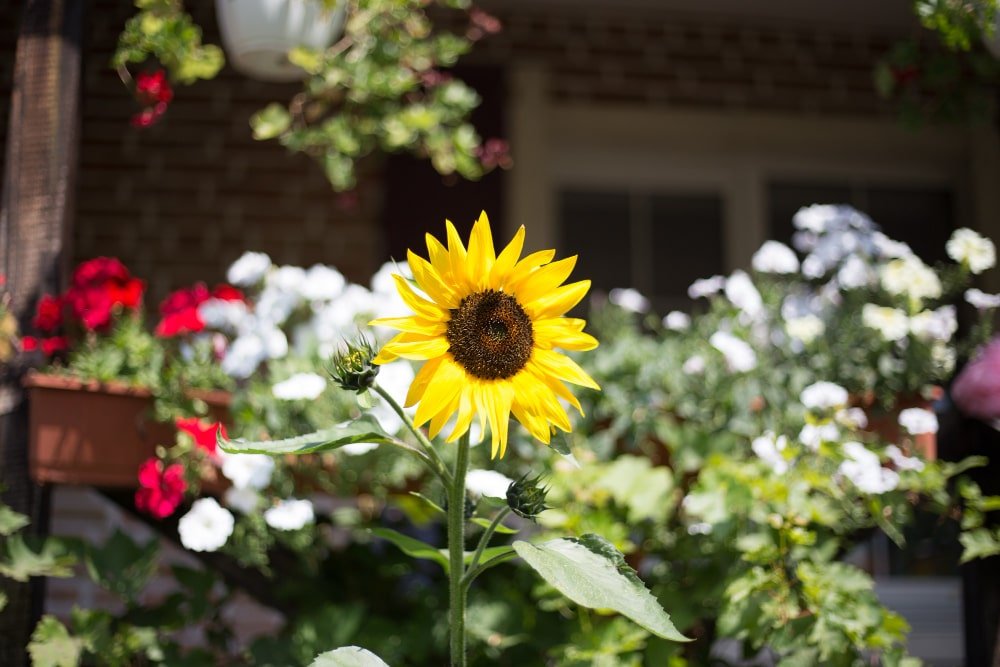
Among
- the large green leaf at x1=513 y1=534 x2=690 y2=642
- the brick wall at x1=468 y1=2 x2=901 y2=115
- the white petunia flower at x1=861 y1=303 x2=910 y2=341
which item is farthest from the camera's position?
the brick wall at x1=468 y1=2 x2=901 y2=115

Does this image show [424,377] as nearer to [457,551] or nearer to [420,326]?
[420,326]

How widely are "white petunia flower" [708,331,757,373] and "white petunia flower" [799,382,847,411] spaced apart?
14 centimetres

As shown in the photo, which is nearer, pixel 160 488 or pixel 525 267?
pixel 525 267

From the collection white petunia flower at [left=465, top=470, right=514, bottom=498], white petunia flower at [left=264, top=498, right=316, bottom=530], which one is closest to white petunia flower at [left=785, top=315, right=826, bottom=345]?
white petunia flower at [left=465, top=470, right=514, bottom=498]

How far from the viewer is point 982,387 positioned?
192 centimetres

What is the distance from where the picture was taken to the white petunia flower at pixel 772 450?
1879mm

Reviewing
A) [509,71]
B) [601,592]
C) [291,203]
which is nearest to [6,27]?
[291,203]

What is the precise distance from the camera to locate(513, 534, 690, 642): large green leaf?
1.02 m

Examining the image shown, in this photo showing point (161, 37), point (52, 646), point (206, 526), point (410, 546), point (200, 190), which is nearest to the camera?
point (410, 546)

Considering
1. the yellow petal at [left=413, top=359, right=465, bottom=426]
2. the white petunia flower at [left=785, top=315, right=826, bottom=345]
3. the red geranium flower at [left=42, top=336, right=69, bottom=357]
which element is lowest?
the yellow petal at [left=413, top=359, right=465, bottom=426]

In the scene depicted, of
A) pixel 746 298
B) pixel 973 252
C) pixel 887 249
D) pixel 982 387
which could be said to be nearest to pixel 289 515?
pixel 746 298

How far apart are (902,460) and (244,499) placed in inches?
47.1

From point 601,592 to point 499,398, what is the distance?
228 millimetres

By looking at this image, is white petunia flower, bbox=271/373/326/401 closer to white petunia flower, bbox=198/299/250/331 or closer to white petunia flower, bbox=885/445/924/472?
white petunia flower, bbox=198/299/250/331
